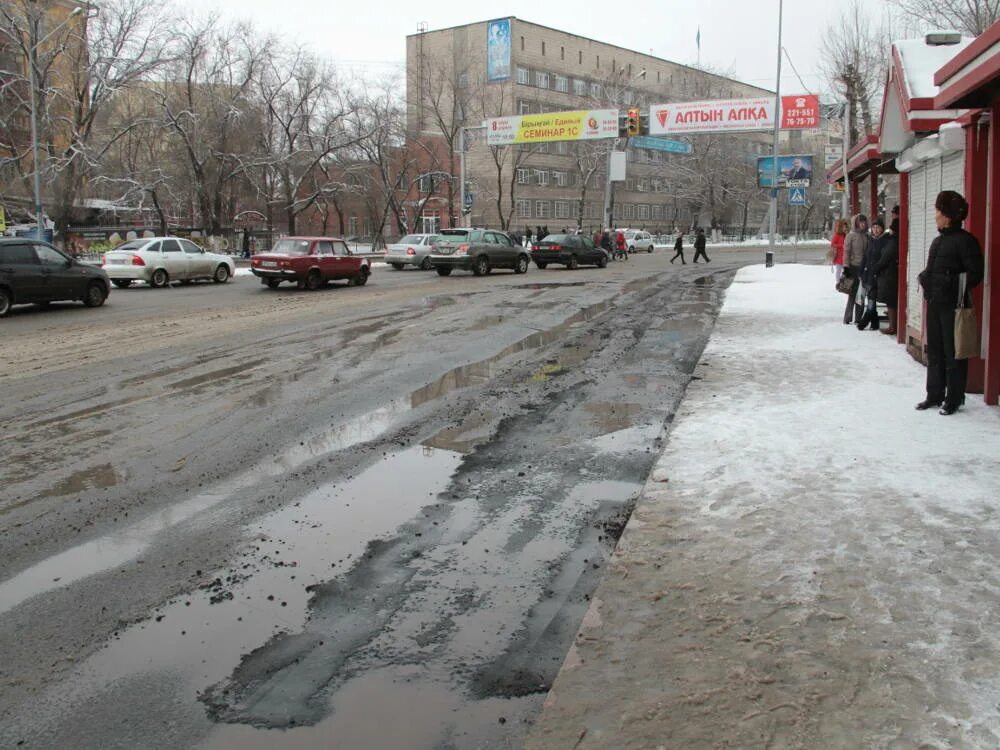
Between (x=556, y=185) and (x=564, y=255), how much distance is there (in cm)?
5746

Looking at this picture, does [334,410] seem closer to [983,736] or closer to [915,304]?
[983,736]

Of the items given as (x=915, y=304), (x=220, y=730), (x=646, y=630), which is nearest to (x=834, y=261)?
(x=915, y=304)

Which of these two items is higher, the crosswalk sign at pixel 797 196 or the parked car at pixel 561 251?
the crosswalk sign at pixel 797 196

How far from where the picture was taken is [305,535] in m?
4.95

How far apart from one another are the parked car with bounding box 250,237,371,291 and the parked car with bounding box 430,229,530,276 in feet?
17.7

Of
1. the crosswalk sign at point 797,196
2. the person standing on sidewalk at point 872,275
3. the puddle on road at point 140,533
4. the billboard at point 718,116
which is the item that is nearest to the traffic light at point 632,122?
the billboard at point 718,116

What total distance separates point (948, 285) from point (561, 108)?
8769 cm

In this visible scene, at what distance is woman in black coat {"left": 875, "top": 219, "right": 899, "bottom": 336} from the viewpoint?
1184 cm

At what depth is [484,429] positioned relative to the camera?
7.59 metres

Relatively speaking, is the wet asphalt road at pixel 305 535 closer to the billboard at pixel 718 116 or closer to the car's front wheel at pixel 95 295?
the car's front wheel at pixel 95 295

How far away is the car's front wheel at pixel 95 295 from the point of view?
1850cm

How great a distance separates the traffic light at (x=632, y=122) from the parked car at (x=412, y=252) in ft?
38.0

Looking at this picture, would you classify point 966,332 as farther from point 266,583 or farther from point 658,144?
point 658,144

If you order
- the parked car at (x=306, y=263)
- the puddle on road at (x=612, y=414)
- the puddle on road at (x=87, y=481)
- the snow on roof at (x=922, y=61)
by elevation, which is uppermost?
the snow on roof at (x=922, y=61)
